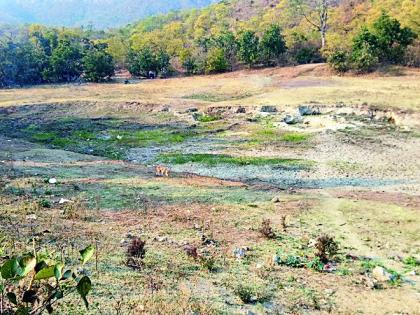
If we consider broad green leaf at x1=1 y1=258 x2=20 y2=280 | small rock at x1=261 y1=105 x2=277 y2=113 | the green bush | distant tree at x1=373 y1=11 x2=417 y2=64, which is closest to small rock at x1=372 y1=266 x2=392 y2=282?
broad green leaf at x1=1 y1=258 x2=20 y2=280

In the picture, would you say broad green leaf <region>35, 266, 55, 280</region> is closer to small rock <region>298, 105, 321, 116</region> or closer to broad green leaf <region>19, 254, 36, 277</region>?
broad green leaf <region>19, 254, 36, 277</region>

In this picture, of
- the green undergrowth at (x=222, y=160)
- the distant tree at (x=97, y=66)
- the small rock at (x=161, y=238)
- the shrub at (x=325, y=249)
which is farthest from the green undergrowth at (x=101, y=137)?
the distant tree at (x=97, y=66)

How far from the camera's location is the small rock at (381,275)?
27.6ft

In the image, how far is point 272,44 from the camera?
47156 millimetres

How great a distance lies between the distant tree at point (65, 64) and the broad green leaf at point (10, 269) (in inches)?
1811

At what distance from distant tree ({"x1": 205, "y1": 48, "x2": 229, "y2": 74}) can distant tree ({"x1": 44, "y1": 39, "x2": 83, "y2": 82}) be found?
12334mm

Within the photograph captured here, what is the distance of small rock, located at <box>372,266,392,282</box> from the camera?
840 centimetres

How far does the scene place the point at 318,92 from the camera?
33.5 metres

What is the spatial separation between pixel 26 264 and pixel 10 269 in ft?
0.33

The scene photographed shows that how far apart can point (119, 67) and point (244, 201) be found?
1893 inches

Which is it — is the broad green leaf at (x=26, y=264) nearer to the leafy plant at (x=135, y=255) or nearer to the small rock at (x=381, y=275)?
the leafy plant at (x=135, y=255)

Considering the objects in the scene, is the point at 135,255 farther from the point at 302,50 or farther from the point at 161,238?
the point at 302,50

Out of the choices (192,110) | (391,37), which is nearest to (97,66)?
(192,110)

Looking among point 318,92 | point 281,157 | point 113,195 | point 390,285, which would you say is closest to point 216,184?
point 113,195
